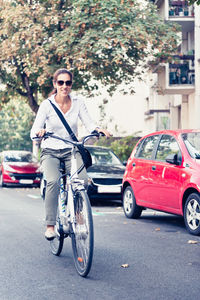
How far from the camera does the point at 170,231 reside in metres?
8.63

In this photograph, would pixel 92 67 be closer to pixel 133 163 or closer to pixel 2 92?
Answer: pixel 2 92

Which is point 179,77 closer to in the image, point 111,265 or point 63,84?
point 63,84

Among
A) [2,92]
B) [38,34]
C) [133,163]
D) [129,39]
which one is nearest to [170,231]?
[133,163]

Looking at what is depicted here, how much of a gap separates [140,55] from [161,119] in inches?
499

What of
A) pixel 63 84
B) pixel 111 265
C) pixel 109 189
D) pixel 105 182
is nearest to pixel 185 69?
pixel 105 182

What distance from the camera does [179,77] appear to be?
82.7ft

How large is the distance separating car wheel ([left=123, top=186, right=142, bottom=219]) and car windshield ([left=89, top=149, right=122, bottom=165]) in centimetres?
361

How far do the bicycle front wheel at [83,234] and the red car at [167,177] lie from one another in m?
2.86

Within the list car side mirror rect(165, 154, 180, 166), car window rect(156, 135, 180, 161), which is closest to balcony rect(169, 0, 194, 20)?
car window rect(156, 135, 180, 161)

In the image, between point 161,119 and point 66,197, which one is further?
point 161,119

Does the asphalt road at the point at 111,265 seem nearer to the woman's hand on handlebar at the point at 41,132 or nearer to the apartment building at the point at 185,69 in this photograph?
the woman's hand on handlebar at the point at 41,132

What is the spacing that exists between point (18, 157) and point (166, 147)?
1291 centimetres

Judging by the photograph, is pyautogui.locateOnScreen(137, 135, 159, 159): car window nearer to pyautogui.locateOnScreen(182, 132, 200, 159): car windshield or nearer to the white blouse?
pyautogui.locateOnScreen(182, 132, 200, 159): car windshield

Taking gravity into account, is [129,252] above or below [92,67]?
below
